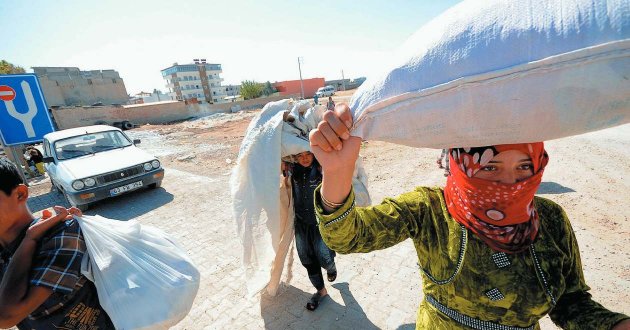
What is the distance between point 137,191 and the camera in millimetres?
7422

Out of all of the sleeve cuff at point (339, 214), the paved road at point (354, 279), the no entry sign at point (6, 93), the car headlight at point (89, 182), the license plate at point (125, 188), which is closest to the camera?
the sleeve cuff at point (339, 214)

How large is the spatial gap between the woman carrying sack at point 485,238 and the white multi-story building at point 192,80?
74.9m

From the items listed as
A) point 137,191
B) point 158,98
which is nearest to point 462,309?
point 137,191

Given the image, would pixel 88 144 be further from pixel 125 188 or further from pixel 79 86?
pixel 79 86

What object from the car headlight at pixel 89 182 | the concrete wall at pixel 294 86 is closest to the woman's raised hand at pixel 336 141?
the car headlight at pixel 89 182

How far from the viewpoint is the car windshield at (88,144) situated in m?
6.69

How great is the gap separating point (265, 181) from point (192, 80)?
81018mm

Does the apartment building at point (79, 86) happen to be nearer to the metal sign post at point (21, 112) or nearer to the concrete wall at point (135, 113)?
the concrete wall at point (135, 113)

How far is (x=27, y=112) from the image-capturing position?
311 inches

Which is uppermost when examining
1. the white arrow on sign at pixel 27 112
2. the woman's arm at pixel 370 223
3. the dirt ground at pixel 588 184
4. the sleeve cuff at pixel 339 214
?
the white arrow on sign at pixel 27 112

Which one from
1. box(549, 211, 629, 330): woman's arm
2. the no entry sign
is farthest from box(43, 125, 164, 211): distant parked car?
box(549, 211, 629, 330): woman's arm

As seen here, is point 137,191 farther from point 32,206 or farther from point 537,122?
point 537,122

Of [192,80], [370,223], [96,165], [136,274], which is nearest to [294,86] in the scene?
[192,80]

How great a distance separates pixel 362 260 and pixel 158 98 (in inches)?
3061
